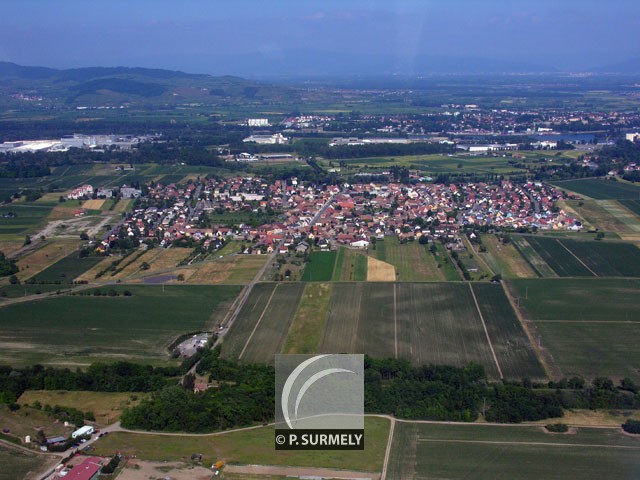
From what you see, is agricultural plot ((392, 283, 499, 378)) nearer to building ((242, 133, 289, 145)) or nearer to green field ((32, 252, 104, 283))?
green field ((32, 252, 104, 283))

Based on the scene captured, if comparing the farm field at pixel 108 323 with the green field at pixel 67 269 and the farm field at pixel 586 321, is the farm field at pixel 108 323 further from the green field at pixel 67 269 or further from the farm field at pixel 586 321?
the farm field at pixel 586 321

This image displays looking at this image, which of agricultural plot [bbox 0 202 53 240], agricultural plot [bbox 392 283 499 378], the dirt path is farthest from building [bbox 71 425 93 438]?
agricultural plot [bbox 0 202 53 240]

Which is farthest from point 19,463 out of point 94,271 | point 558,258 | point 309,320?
point 558,258

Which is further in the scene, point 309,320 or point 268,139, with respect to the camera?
point 268,139

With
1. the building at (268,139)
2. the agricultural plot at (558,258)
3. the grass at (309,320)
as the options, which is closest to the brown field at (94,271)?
the grass at (309,320)

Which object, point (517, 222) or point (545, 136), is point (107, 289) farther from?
point (545, 136)

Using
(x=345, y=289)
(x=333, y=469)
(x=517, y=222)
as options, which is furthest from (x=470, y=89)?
(x=333, y=469)

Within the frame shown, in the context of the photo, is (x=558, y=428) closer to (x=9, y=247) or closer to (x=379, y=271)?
(x=379, y=271)
